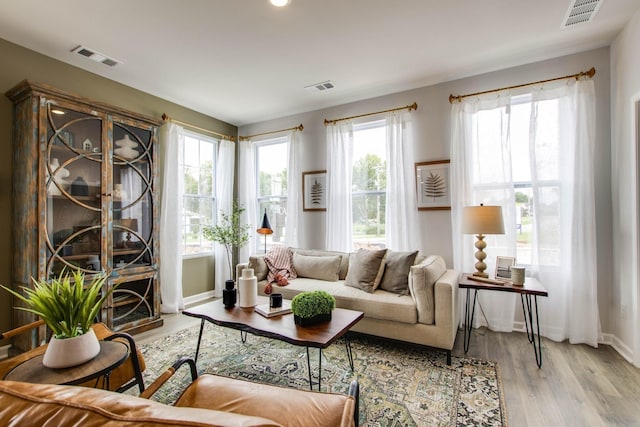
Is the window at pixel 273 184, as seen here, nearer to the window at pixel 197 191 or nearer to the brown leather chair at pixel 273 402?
the window at pixel 197 191

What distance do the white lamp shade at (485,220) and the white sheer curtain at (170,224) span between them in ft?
11.5

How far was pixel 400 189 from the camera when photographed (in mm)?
3715

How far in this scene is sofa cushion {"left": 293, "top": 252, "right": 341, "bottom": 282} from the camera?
357 centimetres

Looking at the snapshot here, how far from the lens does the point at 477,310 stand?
10.9 feet

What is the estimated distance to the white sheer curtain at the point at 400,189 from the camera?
12.0 ft

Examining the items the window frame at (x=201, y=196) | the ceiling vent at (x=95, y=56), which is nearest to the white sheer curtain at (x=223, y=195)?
the window frame at (x=201, y=196)

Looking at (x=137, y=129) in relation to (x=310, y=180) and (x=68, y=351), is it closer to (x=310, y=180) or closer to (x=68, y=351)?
(x=310, y=180)

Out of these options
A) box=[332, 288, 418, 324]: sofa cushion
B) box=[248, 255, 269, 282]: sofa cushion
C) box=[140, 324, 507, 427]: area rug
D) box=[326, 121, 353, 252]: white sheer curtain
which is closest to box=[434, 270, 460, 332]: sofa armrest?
box=[332, 288, 418, 324]: sofa cushion

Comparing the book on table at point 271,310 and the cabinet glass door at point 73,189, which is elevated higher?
the cabinet glass door at point 73,189

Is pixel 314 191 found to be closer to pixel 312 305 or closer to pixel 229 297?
pixel 229 297

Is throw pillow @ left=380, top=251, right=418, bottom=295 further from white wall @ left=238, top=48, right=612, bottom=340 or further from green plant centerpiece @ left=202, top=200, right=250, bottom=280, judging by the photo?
green plant centerpiece @ left=202, top=200, right=250, bottom=280

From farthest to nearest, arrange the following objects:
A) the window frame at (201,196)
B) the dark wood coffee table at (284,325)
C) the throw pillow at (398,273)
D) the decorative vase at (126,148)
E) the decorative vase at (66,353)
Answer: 1. the window frame at (201,196)
2. the decorative vase at (126,148)
3. the throw pillow at (398,273)
4. the dark wood coffee table at (284,325)
5. the decorative vase at (66,353)

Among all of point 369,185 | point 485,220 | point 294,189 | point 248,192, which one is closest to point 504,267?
point 485,220

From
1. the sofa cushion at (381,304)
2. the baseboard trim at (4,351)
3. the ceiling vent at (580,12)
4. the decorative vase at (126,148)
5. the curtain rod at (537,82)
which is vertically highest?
the ceiling vent at (580,12)
